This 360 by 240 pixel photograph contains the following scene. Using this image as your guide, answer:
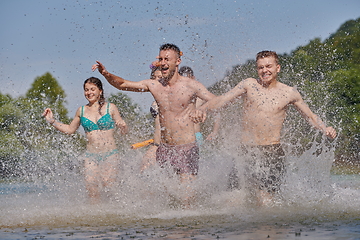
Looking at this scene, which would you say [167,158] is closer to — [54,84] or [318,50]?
[318,50]

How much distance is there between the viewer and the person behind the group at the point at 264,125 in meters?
7.07

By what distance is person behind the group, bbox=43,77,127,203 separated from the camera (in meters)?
7.62

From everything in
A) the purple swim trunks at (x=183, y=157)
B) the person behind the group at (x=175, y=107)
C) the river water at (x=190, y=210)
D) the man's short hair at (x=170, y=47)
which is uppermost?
the man's short hair at (x=170, y=47)

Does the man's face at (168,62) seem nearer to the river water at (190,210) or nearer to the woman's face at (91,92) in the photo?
the river water at (190,210)

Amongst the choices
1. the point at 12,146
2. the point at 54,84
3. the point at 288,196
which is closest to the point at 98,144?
the point at 288,196

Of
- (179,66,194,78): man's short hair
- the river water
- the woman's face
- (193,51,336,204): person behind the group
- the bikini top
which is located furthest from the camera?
(179,66,194,78): man's short hair

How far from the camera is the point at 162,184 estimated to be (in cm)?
696

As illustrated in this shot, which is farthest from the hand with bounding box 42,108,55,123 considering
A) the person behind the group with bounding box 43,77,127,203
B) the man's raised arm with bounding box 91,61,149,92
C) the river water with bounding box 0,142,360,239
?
the man's raised arm with bounding box 91,61,149,92

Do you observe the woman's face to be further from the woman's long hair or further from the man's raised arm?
the man's raised arm

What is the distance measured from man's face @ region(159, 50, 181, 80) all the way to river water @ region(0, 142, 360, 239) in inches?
46.6

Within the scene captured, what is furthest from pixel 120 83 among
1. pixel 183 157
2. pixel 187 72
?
pixel 187 72

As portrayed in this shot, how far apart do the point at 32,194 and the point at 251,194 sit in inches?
174

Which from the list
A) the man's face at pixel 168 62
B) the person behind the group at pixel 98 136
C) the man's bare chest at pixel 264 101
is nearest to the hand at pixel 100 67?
the man's face at pixel 168 62

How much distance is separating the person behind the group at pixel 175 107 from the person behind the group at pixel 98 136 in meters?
0.80
